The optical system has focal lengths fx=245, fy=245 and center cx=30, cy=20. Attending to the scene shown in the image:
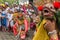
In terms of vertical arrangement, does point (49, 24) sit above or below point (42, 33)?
above

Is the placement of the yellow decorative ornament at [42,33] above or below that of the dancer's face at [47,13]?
below

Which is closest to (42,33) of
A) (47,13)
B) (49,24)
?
(49,24)

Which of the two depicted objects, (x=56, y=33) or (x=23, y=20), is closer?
(x=56, y=33)

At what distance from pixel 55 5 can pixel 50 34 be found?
1.39 feet

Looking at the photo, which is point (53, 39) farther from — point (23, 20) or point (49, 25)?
point (23, 20)

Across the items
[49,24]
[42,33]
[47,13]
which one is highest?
[47,13]

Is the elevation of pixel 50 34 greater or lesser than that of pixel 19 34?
greater

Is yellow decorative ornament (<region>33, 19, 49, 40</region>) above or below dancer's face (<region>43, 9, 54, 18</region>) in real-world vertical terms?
below

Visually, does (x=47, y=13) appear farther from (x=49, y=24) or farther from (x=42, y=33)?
(x=42, y=33)

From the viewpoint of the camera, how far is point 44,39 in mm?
3432

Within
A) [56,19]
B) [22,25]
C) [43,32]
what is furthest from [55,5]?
[22,25]

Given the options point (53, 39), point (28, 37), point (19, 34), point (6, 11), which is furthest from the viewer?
point (6, 11)

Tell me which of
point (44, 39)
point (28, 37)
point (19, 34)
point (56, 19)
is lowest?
point (28, 37)

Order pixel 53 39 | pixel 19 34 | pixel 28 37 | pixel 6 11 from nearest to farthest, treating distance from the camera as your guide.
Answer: pixel 53 39
pixel 19 34
pixel 28 37
pixel 6 11
